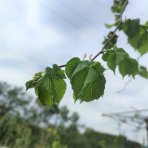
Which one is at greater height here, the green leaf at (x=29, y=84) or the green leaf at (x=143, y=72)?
the green leaf at (x=143, y=72)

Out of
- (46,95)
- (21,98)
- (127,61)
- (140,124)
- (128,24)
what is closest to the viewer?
(46,95)

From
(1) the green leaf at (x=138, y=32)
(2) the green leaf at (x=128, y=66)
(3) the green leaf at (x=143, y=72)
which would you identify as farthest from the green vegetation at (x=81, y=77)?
(3) the green leaf at (x=143, y=72)

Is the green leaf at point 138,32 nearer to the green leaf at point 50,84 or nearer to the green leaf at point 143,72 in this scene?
the green leaf at point 143,72

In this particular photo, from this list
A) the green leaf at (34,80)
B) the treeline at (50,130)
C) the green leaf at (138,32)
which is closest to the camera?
the green leaf at (34,80)

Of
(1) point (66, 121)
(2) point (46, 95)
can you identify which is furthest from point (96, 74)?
(1) point (66, 121)

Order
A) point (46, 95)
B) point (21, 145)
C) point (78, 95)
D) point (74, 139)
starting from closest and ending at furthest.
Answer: point (78, 95)
point (46, 95)
point (21, 145)
point (74, 139)

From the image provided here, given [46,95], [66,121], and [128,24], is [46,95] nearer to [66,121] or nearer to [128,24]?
[128,24]

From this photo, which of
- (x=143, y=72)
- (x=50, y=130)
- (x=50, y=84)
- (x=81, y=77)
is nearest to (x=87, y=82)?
(x=81, y=77)

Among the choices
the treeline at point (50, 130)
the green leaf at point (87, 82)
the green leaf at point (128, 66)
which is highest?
the treeline at point (50, 130)

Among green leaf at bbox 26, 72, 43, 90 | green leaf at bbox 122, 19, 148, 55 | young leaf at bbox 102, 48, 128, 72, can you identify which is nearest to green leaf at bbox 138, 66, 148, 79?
green leaf at bbox 122, 19, 148, 55
